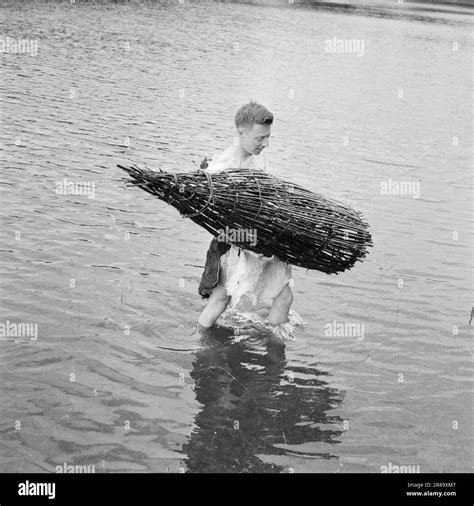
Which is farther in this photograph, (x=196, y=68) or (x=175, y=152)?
(x=196, y=68)

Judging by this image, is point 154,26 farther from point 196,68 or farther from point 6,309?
point 6,309

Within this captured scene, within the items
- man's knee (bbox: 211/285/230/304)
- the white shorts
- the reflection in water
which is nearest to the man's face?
the white shorts

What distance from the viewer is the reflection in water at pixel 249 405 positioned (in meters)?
5.05

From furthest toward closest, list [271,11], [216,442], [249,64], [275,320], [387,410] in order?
[271,11] < [249,64] < [275,320] < [387,410] < [216,442]

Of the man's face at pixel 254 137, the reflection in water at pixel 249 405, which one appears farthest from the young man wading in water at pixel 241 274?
the reflection in water at pixel 249 405

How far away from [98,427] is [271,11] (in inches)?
1499

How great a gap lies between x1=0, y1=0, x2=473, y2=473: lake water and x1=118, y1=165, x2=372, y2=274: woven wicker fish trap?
2.79 ft

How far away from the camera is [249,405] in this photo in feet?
18.6

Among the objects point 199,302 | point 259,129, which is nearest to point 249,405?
point 199,302

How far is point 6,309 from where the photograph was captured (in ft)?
21.9

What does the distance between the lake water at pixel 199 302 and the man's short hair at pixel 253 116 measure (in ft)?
5.72

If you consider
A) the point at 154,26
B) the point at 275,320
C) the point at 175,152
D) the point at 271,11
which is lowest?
the point at 275,320

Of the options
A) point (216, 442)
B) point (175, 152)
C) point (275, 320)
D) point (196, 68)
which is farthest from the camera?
point (196, 68)
